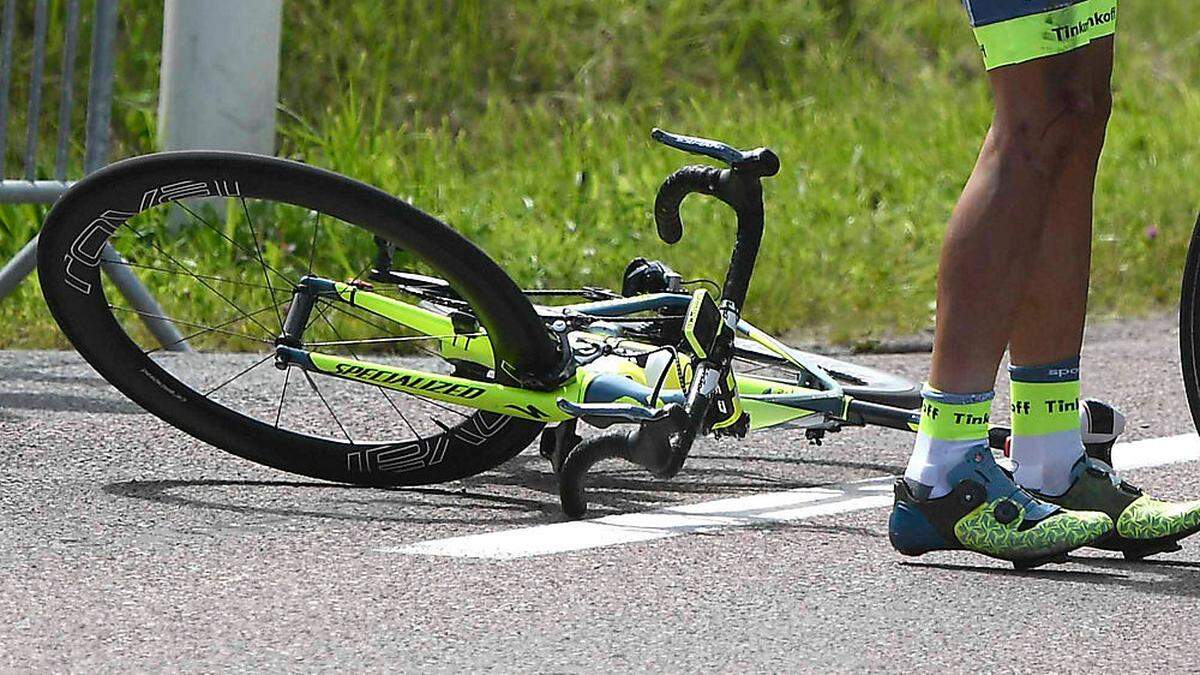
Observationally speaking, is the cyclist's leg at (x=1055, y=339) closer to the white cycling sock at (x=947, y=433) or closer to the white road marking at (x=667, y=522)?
the white cycling sock at (x=947, y=433)

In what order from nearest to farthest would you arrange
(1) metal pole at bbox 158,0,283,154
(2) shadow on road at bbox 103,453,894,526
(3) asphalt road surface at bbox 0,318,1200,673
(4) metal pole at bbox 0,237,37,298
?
(3) asphalt road surface at bbox 0,318,1200,673 → (2) shadow on road at bbox 103,453,894,526 → (4) metal pole at bbox 0,237,37,298 → (1) metal pole at bbox 158,0,283,154

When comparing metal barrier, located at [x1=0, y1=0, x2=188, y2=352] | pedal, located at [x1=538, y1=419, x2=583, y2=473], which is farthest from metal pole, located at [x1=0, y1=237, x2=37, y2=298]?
pedal, located at [x1=538, y1=419, x2=583, y2=473]

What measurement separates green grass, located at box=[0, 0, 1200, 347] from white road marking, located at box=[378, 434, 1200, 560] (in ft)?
8.01

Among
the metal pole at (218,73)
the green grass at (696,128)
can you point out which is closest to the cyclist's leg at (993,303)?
the green grass at (696,128)

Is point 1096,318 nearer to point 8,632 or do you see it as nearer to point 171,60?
point 171,60

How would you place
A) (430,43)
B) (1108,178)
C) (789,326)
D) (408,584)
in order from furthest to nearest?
(430,43) → (1108,178) → (789,326) → (408,584)

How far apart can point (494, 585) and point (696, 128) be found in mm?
6423

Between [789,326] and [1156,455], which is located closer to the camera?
[1156,455]

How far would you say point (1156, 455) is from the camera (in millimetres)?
4758

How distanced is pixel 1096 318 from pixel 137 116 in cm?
422

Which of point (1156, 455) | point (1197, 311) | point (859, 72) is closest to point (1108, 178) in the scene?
point (859, 72)

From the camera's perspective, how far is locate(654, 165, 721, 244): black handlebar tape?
3996 mm

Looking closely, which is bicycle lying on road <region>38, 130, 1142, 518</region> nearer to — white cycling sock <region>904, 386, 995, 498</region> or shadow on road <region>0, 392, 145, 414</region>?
white cycling sock <region>904, 386, 995, 498</region>

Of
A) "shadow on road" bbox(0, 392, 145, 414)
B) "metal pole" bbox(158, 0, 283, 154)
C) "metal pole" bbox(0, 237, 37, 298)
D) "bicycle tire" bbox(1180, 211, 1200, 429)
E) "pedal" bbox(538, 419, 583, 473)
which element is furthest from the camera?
"metal pole" bbox(158, 0, 283, 154)
